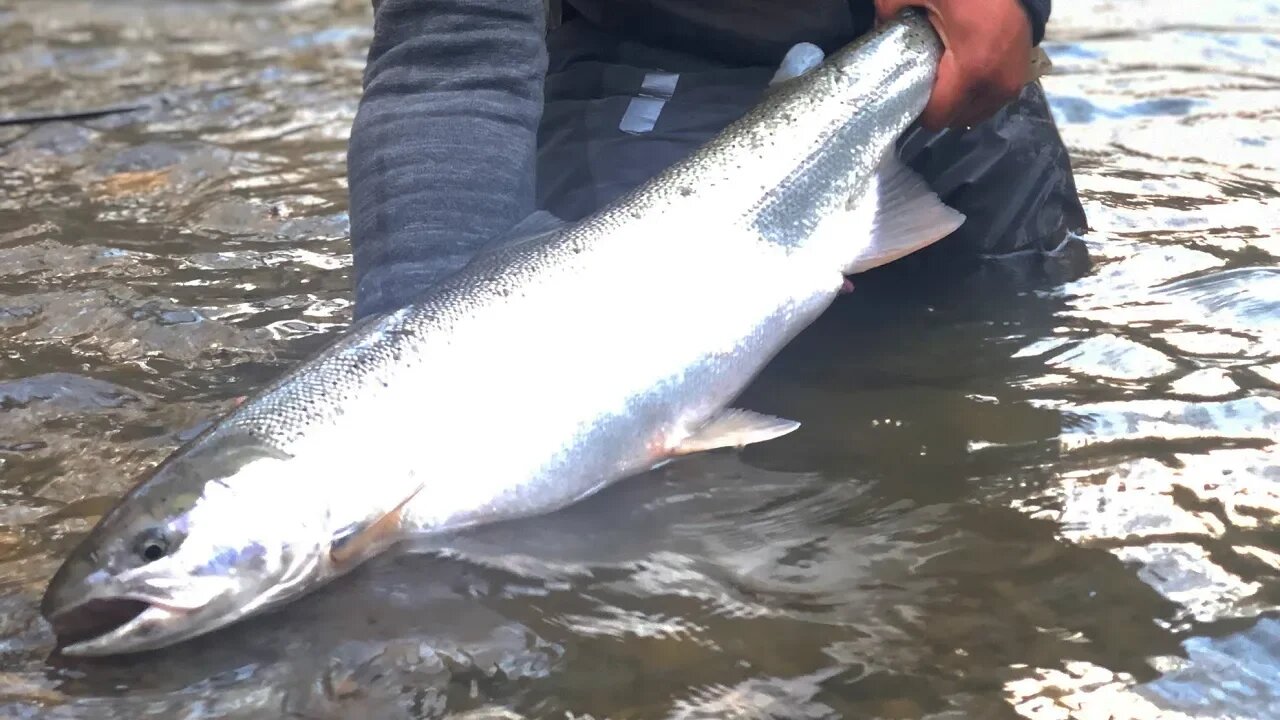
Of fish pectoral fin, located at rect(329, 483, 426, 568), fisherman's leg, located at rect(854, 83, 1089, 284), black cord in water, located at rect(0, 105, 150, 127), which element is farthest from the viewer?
black cord in water, located at rect(0, 105, 150, 127)

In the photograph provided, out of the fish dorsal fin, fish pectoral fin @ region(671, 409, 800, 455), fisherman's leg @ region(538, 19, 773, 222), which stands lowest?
fish pectoral fin @ region(671, 409, 800, 455)

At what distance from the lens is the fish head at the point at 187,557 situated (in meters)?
1.84

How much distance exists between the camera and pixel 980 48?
9.13 feet

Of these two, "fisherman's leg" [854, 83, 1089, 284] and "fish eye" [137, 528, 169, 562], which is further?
"fisherman's leg" [854, 83, 1089, 284]

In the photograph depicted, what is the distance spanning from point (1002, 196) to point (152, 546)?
2.33 m

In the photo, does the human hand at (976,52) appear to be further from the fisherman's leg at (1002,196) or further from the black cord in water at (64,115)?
the black cord in water at (64,115)

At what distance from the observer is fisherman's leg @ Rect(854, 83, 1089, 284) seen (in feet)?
10.7

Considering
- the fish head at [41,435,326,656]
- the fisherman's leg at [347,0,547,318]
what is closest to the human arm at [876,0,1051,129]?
the fisherman's leg at [347,0,547,318]

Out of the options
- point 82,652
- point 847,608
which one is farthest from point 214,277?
point 847,608

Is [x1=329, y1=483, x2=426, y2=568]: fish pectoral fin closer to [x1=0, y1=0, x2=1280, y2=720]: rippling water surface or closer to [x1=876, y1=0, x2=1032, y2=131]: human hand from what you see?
[x1=0, y1=0, x2=1280, y2=720]: rippling water surface

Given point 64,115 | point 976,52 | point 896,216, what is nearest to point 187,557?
point 896,216

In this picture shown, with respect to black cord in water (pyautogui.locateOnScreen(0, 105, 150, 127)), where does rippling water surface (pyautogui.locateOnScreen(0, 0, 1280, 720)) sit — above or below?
below

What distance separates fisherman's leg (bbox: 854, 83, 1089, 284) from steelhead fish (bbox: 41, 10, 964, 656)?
0.40 m

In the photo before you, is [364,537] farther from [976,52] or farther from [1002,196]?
[1002,196]
